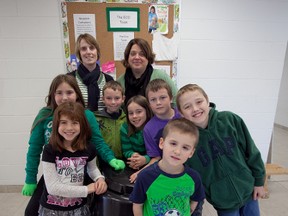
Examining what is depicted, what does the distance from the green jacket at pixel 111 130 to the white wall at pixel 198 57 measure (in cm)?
113

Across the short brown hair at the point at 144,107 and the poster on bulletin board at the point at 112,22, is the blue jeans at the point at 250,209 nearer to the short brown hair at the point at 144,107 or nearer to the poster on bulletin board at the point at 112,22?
the short brown hair at the point at 144,107

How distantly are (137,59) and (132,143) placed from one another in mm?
660

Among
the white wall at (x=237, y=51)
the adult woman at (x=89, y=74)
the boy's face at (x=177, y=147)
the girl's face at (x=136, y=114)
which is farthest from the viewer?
the white wall at (x=237, y=51)

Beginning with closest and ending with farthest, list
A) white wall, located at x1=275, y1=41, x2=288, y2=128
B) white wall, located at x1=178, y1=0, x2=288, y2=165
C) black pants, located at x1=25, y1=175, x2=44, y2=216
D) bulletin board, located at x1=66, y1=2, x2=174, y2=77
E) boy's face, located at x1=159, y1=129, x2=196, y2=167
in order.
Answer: boy's face, located at x1=159, y1=129, x2=196, y2=167
black pants, located at x1=25, y1=175, x2=44, y2=216
bulletin board, located at x1=66, y1=2, x2=174, y2=77
white wall, located at x1=178, y1=0, x2=288, y2=165
white wall, located at x1=275, y1=41, x2=288, y2=128

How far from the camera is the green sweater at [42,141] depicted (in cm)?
128

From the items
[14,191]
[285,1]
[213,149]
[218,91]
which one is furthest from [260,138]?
[14,191]

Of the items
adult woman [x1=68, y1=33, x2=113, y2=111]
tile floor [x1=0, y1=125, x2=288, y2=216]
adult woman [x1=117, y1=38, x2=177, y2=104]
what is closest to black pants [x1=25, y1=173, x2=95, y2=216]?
adult woman [x1=68, y1=33, x2=113, y2=111]

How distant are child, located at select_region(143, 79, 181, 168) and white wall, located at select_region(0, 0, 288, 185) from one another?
1.14 metres

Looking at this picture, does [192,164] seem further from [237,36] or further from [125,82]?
[237,36]

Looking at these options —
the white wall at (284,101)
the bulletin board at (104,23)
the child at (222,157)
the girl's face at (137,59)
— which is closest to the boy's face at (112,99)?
the girl's face at (137,59)

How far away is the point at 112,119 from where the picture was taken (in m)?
1.45

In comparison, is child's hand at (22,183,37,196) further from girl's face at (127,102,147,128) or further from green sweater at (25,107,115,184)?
girl's face at (127,102,147,128)

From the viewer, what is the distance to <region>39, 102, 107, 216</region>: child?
3.64 feet

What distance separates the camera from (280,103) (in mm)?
4785
